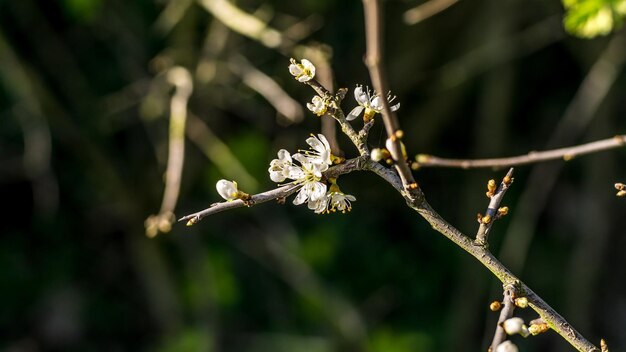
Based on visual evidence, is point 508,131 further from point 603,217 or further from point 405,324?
point 405,324

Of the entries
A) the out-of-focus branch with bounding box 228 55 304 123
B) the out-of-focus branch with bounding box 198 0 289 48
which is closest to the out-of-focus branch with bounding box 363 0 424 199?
the out-of-focus branch with bounding box 228 55 304 123

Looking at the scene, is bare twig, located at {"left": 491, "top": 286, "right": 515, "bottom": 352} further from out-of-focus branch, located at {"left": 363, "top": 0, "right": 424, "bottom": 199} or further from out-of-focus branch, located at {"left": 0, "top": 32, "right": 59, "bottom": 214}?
out-of-focus branch, located at {"left": 0, "top": 32, "right": 59, "bottom": 214}

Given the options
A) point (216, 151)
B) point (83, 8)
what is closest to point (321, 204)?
point (216, 151)

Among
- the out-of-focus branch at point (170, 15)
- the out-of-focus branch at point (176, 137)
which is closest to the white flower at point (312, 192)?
the out-of-focus branch at point (176, 137)

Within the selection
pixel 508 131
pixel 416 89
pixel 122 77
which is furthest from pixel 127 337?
pixel 508 131

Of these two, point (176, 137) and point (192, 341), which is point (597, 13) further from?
point (192, 341)

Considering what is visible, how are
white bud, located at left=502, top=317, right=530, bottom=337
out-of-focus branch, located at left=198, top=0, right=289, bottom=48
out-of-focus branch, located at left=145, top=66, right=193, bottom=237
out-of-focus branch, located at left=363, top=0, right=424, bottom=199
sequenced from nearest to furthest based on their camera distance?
out-of-focus branch, located at left=363, top=0, right=424, bottom=199 < white bud, located at left=502, top=317, right=530, bottom=337 < out-of-focus branch, located at left=145, top=66, right=193, bottom=237 < out-of-focus branch, located at left=198, top=0, right=289, bottom=48
